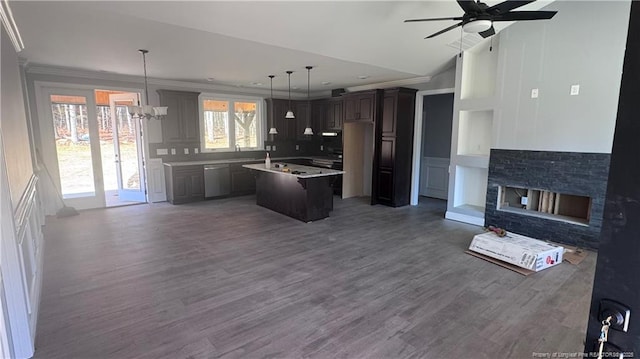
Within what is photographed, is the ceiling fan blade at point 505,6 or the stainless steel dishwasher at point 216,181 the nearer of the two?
the ceiling fan blade at point 505,6

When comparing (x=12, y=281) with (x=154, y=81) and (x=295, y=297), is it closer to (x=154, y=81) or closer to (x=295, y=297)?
(x=295, y=297)

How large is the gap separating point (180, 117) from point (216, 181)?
5.23 feet

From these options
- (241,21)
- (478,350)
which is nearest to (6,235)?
(241,21)

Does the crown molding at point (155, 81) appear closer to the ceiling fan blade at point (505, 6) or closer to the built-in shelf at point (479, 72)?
the built-in shelf at point (479, 72)

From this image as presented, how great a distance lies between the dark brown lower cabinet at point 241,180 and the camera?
24.8 feet

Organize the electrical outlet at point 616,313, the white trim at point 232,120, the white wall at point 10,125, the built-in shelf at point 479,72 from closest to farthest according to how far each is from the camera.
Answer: the electrical outlet at point 616,313 < the white wall at point 10,125 < the built-in shelf at point 479,72 < the white trim at point 232,120

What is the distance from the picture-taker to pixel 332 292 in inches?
122

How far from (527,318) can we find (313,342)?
1.82 meters

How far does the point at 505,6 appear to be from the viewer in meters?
2.87

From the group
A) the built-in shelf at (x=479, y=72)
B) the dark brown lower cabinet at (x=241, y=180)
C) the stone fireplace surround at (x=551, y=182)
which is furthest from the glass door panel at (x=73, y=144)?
the stone fireplace surround at (x=551, y=182)

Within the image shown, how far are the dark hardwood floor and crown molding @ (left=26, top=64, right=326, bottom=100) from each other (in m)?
2.74

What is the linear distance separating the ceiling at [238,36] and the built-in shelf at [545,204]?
98.1 inches

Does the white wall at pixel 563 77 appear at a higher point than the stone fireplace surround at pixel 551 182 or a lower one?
higher

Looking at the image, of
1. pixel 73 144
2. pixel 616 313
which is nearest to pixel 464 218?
pixel 616 313
